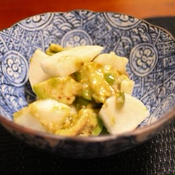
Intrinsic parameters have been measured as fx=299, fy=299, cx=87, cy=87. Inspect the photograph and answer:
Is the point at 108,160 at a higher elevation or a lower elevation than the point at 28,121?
lower

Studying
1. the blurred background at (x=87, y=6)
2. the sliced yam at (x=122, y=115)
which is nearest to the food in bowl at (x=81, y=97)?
the sliced yam at (x=122, y=115)

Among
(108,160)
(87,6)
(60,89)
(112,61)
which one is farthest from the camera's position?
(87,6)

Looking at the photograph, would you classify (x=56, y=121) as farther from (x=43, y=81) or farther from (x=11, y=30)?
(x=11, y=30)

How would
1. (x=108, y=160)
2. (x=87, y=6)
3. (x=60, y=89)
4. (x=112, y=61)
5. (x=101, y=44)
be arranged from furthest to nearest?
1. (x=87, y=6)
2. (x=101, y=44)
3. (x=112, y=61)
4. (x=60, y=89)
5. (x=108, y=160)

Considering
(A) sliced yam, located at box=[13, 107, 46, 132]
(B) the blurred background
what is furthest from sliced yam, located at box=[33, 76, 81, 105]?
(B) the blurred background

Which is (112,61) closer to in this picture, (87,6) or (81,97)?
(81,97)

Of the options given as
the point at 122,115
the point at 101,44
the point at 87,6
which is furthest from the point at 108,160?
the point at 87,6

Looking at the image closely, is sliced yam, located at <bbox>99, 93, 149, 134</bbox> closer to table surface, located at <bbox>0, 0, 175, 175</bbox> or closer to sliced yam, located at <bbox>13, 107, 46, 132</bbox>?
table surface, located at <bbox>0, 0, 175, 175</bbox>

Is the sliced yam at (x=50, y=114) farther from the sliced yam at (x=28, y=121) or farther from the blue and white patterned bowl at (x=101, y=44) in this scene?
the blue and white patterned bowl at (x=101, y=44)
